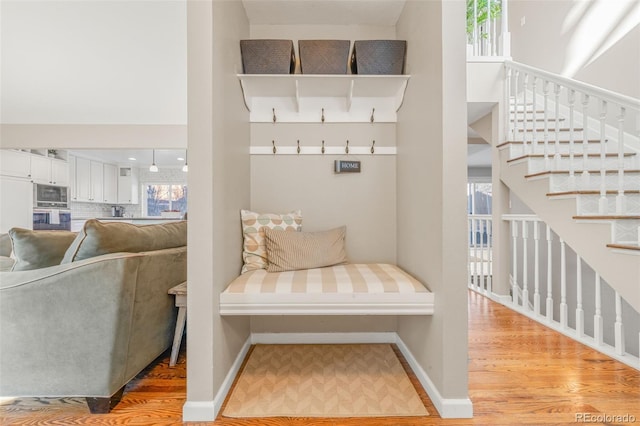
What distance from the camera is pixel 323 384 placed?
5.53ft

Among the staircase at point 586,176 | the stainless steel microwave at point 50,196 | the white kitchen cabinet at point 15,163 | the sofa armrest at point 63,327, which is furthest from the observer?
the stainless steel microwave at point 50,196

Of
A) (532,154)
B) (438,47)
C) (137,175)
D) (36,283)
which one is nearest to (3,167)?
(137,175)

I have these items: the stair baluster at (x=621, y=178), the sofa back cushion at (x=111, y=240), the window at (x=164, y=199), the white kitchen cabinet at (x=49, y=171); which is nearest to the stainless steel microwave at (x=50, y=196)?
the white kitchen cabinet at (x=49, y=171)

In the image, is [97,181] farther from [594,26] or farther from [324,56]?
[594,26]

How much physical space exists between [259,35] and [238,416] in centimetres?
244

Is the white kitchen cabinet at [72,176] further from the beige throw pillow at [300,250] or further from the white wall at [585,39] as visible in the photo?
the white wall at [585,39]

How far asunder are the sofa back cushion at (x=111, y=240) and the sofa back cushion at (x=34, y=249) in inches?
Answer: 5.2

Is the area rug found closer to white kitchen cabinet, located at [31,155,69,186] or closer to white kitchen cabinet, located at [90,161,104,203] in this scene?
white kitchen cabinet, located at [31,155,69,186]

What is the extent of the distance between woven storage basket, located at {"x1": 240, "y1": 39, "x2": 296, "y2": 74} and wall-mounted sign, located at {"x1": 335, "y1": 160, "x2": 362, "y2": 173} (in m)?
0.72

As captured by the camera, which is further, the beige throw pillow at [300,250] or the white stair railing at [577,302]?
the white stair railing at [577,302]

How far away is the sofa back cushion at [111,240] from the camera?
148cm

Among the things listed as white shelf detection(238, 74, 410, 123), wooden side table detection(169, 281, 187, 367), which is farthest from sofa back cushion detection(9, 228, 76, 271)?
white shelf detection(238, 74, 410, 123)

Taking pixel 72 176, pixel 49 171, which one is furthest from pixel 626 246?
pixel 72 176

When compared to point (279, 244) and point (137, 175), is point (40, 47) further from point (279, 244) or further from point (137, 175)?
point (137, 175)
